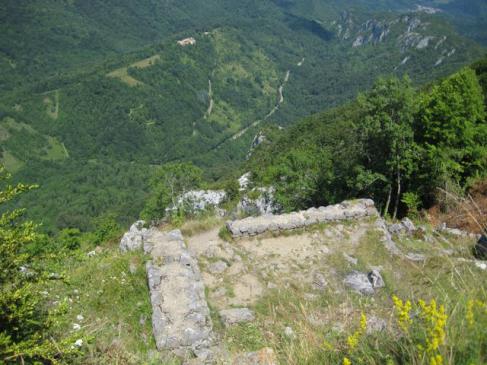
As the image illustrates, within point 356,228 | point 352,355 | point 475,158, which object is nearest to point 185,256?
point 356,228

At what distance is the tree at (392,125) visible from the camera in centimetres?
2102

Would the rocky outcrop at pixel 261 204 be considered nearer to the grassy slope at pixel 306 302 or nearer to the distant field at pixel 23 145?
the grassy slope at pixel 306 302

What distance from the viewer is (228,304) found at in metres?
12.0

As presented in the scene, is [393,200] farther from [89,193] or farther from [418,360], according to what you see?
[89,193]

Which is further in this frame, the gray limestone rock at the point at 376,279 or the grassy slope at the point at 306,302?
the gray limestone rock at the point at 376,279

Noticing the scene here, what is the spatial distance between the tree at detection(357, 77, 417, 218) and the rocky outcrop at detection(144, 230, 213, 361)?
1167 cm

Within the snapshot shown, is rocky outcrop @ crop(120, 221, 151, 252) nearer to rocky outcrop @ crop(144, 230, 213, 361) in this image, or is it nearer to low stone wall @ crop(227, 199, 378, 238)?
rocky outcrop @ crop(144, 230, 213, 361)

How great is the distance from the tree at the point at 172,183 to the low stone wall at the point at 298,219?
24839mm

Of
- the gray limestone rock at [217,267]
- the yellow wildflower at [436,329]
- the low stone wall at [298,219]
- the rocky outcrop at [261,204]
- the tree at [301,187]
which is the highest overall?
the yellow wildflower at [436,329]

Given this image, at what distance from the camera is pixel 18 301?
5914 millimetres

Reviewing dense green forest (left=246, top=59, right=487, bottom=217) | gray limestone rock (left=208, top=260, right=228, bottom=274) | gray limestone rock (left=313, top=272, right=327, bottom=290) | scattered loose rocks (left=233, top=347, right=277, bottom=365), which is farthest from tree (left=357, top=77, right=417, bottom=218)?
scattered loose rocks (left=233, top=347, right=277, bottom=365)

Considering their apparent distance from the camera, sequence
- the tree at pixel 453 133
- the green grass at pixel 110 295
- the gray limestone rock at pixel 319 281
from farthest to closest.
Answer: the tree at pixel 453 133, the gray limestone rock at pixel 319 281, the green grass at pixel 110 295

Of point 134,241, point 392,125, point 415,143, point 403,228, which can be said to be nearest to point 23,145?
point 134,241

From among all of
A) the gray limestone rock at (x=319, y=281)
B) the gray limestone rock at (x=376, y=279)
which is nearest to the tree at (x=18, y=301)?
the gray limestone rock at (x=319, y=281)
